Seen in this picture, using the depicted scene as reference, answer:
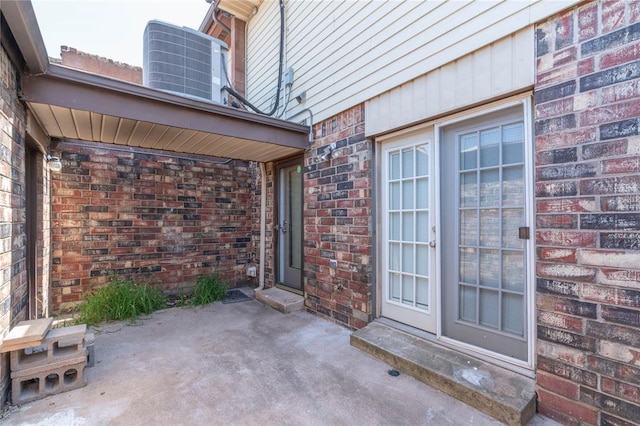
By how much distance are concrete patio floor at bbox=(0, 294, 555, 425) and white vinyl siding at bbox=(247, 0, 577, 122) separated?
258cm

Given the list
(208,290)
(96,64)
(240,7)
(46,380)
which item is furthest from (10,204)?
(96,64)

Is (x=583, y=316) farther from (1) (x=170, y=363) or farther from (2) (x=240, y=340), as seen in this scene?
(1) (x=170, y=363)

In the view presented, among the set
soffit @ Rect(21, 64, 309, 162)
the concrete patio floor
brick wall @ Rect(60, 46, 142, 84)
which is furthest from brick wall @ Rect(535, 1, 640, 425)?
brick wall @ Rect(60, 46, 142, 84)

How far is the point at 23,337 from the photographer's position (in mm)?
2000

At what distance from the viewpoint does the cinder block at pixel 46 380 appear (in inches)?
82.5

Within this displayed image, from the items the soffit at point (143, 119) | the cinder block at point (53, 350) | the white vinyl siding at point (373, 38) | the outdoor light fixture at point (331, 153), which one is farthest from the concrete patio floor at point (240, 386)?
the white vinyl siding at point (373, 38)

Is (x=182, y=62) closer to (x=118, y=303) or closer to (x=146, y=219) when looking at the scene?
(x=146, y=219)

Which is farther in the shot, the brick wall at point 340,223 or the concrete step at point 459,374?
the brick wall at point 340,223

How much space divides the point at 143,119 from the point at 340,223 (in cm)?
223

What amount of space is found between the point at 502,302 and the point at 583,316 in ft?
1.82

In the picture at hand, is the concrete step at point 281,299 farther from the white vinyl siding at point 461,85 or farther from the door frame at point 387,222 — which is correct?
the white vinyl siding at point 461,85

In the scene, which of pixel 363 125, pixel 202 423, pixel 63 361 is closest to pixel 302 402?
pixel 202 423

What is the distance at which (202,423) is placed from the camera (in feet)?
6.26

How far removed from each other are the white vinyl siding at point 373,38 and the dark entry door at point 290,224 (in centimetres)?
93
